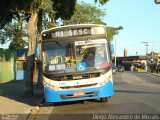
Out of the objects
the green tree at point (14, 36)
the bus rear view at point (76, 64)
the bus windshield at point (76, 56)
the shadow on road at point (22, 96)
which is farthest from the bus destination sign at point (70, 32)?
the green tree at point (14, 36)

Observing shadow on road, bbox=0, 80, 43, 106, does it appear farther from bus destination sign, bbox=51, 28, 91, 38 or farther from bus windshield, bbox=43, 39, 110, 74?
bus destination sign, bbox=51, 28, 91, 38

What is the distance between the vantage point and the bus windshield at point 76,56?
17.0 m

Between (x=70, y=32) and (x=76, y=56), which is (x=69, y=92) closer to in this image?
(x=76, y=56)

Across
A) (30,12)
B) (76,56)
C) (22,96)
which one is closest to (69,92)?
(76,56)

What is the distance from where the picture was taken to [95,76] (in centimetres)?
1688

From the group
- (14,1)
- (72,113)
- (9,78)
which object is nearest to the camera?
(72,113)

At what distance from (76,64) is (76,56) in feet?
1.06

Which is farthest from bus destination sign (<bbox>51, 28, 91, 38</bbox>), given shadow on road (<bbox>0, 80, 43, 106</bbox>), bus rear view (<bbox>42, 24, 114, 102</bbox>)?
shadow on road (<bbox>0, 80, 43, 106</bbox>)

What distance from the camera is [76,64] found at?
17.0 m

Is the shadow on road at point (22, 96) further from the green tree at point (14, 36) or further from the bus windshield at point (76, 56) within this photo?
the green tree at point (14, 36)

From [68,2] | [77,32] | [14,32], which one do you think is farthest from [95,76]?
[14,32]

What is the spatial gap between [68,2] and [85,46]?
25.8ft

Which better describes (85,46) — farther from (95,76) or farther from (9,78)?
(9,78)

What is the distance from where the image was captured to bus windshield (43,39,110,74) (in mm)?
17016
